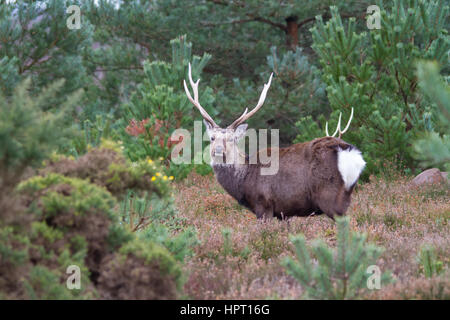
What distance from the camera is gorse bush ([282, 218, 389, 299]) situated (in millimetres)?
3551

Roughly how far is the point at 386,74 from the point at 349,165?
210 inches

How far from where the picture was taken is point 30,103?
3266mm

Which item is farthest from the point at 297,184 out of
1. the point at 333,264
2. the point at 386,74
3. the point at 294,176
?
the point at 386,74

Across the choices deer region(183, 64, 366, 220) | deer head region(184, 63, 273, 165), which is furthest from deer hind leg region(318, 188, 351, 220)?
deer head region(184, 63, 273, 165)

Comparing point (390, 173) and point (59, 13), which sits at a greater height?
point (59, 13)

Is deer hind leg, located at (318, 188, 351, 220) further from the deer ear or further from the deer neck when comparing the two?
the deer ear

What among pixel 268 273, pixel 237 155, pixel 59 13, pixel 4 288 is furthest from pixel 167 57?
pixel 4 288

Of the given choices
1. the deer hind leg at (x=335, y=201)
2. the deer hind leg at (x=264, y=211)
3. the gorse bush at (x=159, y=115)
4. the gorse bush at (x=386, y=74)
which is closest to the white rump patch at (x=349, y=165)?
the deer hind leg at (x=335, y=201)

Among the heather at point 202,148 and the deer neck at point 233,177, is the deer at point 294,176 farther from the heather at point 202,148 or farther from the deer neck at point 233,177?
the heather at point 202,148

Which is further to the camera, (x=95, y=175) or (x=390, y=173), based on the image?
(x=390, y=173)

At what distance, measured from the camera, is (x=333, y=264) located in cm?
364

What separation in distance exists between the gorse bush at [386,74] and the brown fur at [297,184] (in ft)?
11.9
